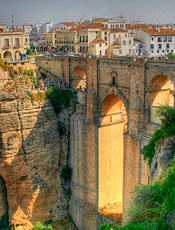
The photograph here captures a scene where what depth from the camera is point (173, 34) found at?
50.0 meters

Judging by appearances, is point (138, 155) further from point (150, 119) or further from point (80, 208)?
point (80, 208)

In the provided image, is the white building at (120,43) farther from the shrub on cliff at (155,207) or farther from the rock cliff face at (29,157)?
the shrub on cliff at (155,207)

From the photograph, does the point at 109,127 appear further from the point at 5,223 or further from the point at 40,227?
the point at 5,223

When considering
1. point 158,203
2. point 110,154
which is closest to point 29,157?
point 110,154

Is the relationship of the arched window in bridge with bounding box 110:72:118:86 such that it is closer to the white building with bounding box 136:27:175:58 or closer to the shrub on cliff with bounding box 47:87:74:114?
the shrub on cliff with bounding box 47:87:74:114

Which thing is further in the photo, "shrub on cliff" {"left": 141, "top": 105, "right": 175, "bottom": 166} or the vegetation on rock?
"shrub on cliff" {"left": 141, "top": 105, "right": 175, "bottom": 166}

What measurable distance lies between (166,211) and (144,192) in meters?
3.54

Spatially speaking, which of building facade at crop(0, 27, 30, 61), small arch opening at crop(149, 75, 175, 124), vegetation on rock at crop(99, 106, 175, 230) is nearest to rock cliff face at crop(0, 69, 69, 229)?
building facade at crop(0, 27, 30, 61)

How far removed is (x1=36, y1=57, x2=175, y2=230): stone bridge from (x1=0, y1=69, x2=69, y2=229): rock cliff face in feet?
5.30

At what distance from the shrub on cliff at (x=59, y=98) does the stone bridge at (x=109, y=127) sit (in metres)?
1.26

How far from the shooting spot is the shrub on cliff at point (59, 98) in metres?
34.9

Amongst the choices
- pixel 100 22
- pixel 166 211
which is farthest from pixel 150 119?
pixel 100 22

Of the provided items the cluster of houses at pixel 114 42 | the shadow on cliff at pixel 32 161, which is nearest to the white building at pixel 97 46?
the cluster of houses at pixel 114 42

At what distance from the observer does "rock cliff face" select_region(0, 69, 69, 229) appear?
32.9m
